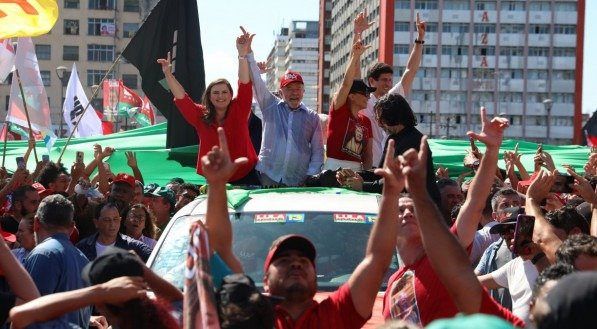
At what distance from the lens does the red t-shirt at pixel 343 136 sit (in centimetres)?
940

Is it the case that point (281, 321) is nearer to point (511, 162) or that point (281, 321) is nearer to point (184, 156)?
point (511, 162)

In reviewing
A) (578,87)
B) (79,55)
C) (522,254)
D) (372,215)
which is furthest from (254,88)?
(578,87)

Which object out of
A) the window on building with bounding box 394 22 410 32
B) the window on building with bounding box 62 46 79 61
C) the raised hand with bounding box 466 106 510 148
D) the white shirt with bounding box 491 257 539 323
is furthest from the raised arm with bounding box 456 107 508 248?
the window on building with bounding box 394 22 410 32

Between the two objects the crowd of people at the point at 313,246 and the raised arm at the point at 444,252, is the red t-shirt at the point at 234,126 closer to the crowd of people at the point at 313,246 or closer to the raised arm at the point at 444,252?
the crowd of people at the point at 313,246

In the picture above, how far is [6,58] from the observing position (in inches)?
678

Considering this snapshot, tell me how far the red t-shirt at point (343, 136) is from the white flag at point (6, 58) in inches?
340

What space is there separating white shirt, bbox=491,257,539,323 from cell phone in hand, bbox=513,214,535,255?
0.16 m

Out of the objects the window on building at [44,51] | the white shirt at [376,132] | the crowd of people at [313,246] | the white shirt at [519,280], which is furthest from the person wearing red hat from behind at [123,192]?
the window on building at [44,51]

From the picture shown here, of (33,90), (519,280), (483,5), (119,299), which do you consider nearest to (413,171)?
(119,299)

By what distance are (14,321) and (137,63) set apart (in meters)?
8.90

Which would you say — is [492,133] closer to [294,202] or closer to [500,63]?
[294,202]

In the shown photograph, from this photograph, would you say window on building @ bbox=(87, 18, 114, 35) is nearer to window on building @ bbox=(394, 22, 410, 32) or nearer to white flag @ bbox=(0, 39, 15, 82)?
window on building @ bbox=(394, 22, 410, 32)

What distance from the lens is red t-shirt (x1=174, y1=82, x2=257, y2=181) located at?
926cm

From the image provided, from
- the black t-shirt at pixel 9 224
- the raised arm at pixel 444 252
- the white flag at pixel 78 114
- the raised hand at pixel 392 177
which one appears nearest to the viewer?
the raised arm at pixel 444 252
